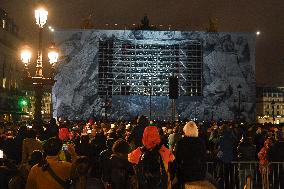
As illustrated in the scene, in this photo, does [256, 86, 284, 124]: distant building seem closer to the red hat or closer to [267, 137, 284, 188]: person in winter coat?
[267, 137, 284, 188]: person in winter coat

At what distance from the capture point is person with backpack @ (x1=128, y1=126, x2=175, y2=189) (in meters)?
6.10

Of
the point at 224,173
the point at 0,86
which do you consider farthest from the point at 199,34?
the point at 224,173

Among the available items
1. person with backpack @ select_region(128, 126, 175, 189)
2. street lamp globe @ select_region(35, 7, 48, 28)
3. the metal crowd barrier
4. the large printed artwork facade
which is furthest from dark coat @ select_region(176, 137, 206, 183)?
the large printed artwork facade

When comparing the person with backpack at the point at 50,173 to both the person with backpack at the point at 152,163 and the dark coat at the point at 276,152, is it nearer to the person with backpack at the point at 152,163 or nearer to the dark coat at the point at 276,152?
the person with backpack at the point at 152,163

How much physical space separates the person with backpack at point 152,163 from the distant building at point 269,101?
4288 inches

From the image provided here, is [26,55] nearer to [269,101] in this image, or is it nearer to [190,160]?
[190,160]

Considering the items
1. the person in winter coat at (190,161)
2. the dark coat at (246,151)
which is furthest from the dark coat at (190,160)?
the dark coat at (246,151)

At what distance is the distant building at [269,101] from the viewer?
378 ft

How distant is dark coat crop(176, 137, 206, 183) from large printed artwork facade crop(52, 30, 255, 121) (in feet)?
162

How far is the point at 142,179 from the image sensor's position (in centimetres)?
611

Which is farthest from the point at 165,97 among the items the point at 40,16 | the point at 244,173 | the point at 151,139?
Answer: the point at 151,139

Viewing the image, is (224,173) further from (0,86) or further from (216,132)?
(0,86)

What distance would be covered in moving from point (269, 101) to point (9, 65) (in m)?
63.5

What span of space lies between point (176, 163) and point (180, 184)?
0.84ft
